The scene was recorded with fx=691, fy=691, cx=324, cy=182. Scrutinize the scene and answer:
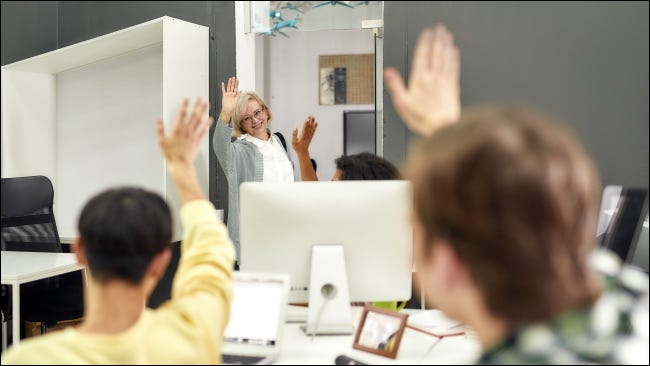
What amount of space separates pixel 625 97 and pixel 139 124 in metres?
2.73

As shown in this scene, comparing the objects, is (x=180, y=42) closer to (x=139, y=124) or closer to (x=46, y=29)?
(x=139, y=124)

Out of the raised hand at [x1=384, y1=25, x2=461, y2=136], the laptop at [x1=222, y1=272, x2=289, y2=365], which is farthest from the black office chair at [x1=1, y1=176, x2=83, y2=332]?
the raised hand at [x1=384, y1=25, x2=461, y2=136]

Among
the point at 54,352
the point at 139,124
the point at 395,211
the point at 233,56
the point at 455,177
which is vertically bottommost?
the point at 54,352

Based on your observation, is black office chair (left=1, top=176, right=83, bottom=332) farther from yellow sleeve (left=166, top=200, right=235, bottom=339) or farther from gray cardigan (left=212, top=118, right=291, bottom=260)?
yellow sleeve (left=166, top=200, right=235, bottom=339)

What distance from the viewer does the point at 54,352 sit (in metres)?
1.11

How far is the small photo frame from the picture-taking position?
1750 mm

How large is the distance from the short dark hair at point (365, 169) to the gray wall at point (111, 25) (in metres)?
1.78

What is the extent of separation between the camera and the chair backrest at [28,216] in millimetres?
3342

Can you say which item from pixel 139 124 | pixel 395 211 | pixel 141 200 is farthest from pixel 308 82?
pixel 141 200

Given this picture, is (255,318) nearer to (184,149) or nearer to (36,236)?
(184,149)

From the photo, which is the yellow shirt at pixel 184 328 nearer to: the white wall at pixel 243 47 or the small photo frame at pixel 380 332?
the small photo frame at pixel 380 332

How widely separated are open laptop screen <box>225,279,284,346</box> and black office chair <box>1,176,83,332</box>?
1782mm

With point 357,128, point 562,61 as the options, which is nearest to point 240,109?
point 562,61

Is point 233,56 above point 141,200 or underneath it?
above
